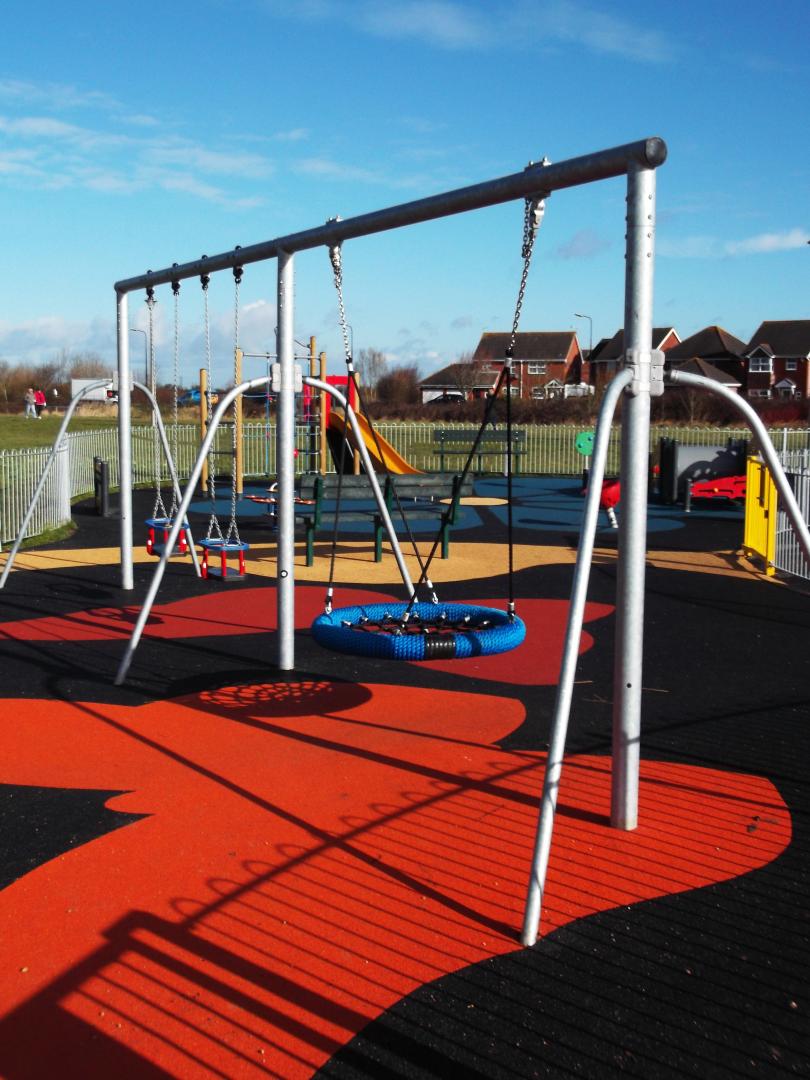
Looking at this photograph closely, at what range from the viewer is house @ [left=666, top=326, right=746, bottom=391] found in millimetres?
69062

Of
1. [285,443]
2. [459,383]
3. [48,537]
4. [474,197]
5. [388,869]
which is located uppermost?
[459,383]

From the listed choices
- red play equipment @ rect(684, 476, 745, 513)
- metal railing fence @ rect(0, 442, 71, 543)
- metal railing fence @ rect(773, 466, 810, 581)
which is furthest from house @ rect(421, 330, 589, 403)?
metal railing fence @ rect(773, 466, 810, 581)

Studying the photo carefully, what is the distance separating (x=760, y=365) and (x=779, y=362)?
1.24 m

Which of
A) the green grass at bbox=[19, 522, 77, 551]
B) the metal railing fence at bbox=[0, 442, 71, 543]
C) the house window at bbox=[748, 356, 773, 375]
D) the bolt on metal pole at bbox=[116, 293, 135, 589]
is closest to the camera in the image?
the bolt on metal pole at bbox=[116, 293, 135, 589]

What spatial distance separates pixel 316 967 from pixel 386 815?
137 centimetres

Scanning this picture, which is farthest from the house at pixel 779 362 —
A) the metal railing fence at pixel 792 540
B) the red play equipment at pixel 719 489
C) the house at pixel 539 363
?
the metal railing fence at pixel 792 540

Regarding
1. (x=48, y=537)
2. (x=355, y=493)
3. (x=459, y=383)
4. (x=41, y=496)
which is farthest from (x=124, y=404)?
(x=459, y=383)

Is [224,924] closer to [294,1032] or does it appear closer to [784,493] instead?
[294,1032]

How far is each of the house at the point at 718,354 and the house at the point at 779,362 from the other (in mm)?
701

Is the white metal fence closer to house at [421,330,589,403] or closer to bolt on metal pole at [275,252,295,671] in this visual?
bolt on metal pole at [275,252,295,671]

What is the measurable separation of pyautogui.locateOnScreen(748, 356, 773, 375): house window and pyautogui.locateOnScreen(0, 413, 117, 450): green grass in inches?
1605

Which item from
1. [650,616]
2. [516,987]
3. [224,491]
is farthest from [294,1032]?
[224,491]

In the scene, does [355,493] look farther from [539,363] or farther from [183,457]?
[539,363]

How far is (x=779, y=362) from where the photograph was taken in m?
68.8
